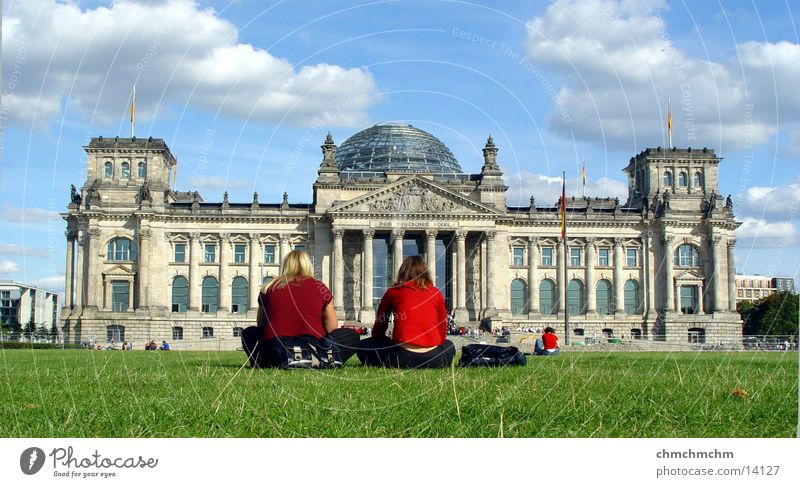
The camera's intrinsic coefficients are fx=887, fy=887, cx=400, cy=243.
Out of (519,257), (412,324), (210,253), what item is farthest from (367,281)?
(412,324)

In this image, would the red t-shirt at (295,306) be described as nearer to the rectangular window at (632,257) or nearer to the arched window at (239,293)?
the arched window at (239,293)

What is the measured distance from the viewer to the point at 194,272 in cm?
8606

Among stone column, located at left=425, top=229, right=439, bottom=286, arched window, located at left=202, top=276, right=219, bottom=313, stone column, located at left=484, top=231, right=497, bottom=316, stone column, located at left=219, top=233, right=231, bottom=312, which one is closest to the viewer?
stone column, located at left=425, top=229, right=439, bottom=286

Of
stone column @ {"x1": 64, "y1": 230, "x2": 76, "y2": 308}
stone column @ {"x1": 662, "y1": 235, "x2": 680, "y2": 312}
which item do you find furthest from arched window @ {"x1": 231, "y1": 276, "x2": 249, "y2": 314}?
stone column @ {"x1": 662, "y1": 235, "x2": 680, "y2": 312}

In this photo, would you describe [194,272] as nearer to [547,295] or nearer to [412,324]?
[547,295]

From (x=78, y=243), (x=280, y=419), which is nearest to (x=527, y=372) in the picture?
(x=280, y=419)

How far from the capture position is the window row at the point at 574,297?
88.3 meters

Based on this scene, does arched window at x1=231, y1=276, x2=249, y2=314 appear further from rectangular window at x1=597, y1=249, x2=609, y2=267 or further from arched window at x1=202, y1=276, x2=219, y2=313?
rectangular window at x1=597, y1=249, x2=609, y2=267

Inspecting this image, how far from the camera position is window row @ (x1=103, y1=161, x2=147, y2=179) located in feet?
287

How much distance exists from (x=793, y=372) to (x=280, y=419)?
11796mm

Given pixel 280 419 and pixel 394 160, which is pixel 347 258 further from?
pixel 280 419

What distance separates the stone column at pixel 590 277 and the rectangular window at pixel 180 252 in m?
39.8

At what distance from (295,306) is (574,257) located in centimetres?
7691

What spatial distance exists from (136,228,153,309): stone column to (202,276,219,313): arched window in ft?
18.1
